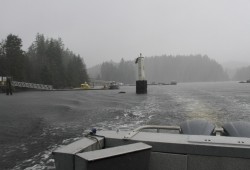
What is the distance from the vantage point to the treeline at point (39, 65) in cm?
9302

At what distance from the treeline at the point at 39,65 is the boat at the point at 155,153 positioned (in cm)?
9516

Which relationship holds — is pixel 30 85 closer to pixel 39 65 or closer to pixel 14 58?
pixel 14 58

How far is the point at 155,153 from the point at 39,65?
376 ft

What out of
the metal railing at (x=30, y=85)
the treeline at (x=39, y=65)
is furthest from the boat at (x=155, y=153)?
the treeline at (x=39, y=65)

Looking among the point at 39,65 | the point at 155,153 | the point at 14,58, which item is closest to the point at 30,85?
the point at 14,58

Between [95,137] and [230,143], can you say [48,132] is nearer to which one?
[95,137]

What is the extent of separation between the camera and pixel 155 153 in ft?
14.1

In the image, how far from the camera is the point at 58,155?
378cm

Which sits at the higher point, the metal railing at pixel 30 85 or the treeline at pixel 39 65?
the treeline at pixel 39 65

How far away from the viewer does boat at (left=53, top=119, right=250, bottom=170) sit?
3.61 m

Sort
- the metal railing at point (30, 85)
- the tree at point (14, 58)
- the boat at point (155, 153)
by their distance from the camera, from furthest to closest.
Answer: the tree at point (14, 58)
the metal railing at point (30, 85)
the boat at point (155, 153)

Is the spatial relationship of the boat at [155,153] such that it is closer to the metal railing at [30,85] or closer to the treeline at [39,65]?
the metal railing at [30,85]

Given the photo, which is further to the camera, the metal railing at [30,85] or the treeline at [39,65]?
the treeline at [39,65]

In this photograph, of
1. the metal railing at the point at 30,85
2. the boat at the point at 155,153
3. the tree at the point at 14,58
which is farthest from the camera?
the tree at the point at 14,58
